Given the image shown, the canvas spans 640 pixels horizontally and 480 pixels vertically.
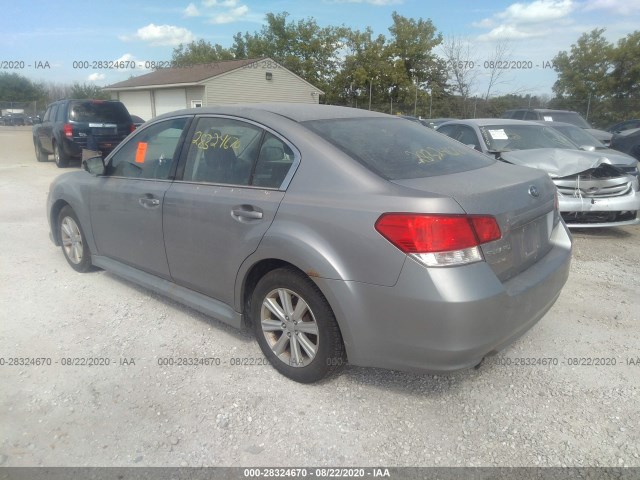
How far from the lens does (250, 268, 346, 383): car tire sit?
2805 millimetres

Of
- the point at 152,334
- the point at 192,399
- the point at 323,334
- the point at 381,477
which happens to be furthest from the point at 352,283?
the point at 152,334

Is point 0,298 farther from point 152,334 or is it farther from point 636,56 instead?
point 636,56

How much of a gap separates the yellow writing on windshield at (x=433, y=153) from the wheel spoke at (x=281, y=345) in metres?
1.35

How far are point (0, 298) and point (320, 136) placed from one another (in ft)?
11.1

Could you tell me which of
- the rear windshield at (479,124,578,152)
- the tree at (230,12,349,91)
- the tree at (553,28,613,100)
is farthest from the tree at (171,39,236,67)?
the rear windshield at (479,124,578,152)

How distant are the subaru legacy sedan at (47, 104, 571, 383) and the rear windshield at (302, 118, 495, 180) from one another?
0.01 meters

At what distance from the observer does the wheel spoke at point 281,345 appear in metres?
3.08

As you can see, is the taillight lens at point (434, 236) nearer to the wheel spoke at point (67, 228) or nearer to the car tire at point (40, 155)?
the wheel spoke at point (67, 228)

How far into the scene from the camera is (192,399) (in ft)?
9.68

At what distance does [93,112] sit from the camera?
13.9 m

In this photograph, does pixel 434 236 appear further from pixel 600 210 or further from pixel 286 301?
pixel 600 210

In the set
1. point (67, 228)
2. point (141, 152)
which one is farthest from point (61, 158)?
point (141, 152)

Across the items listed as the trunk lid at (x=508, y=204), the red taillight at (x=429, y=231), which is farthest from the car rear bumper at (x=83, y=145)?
the red taillight at (x=429, y=231)

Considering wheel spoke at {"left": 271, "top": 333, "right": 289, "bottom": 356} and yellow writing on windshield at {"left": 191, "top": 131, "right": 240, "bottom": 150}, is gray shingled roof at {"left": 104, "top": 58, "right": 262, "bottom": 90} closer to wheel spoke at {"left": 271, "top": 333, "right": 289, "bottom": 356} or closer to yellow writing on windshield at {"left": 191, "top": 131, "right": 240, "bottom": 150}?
yellow writing on windshield at {"left": 191, "top": 131, "right": 240, "bottom": 150}
